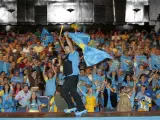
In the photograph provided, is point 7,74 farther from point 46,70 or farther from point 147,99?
point 147,99

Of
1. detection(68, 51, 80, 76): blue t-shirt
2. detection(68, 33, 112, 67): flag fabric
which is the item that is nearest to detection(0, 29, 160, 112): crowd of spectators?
detection(68, 33, 112, 67): flag fabric

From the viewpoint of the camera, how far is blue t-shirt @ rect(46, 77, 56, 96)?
461 inches

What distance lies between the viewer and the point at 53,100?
10.8m

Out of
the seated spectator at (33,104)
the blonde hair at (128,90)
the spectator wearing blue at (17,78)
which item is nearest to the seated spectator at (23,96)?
the seated spectator at (33,104)

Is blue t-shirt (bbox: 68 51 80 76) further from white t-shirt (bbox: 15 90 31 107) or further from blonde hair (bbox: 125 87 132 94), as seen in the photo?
white t-shirt (bbox: 15 90 31 107)

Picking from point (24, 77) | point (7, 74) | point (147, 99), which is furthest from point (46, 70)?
point (147, 99)

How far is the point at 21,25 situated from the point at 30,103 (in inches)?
696

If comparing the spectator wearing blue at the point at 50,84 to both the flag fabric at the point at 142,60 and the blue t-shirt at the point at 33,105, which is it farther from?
the flag fabric at the point at 142,60

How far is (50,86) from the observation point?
11742mm

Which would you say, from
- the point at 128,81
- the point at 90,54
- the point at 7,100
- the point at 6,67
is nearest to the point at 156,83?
the point at 128,81

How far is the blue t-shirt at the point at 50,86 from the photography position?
11719 mm

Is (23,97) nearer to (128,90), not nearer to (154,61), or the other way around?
(128,90)

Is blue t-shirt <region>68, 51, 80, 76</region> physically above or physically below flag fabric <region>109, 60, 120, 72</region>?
above

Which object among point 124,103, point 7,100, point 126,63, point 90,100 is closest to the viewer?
point 124,103
